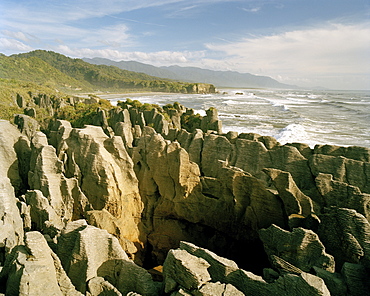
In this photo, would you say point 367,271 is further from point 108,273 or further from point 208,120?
point 208,120

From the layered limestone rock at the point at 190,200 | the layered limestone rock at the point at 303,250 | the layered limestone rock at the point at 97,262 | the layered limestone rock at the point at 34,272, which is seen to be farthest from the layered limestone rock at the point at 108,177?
the layered limestone rock at the point at 303,250

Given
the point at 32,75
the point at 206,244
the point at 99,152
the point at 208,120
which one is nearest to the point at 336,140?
the point at 208,120

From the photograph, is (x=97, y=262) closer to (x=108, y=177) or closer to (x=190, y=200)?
(x=108, y=177)

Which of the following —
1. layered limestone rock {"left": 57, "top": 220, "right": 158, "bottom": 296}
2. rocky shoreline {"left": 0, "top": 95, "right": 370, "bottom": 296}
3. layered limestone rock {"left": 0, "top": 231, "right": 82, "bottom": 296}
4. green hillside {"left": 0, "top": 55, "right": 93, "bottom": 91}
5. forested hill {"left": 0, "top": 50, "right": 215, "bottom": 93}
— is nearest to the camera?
layered limestone rock {"left": 0, "top": 231, "right": 82, "bottom": 296}

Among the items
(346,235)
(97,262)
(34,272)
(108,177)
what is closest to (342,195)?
(346,235)

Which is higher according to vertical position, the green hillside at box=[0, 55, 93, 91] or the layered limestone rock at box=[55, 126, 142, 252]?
the green hillside at box=[0, 55, 93, 91]

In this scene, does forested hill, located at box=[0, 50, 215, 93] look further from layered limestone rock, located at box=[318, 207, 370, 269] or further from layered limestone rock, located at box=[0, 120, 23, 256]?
layered limestone rock, located at box=[318, 207, 370, 269]

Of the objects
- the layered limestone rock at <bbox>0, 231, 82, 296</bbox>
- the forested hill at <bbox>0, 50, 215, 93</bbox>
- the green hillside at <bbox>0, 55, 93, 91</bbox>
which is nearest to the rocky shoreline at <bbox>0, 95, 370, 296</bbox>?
the layered limestone rock at <bbox>0, 231, 82, 296</bbox>

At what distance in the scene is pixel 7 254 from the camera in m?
5.38

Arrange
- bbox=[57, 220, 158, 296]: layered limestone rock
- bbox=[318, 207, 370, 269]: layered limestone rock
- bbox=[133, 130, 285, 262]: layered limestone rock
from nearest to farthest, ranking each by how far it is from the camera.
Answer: bbox=[57, 220, 158, 296]: layered limestone rock, bbox=[318, 207, 370, 269]: layered limestone rock, bbox=[133, 130, 285, 262]: layered limestone rock

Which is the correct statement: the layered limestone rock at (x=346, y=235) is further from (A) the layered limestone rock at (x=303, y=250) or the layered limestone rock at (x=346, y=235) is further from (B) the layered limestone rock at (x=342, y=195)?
(B) the layered limestone rock at (x=342, y=195)

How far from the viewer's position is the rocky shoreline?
4.76 m

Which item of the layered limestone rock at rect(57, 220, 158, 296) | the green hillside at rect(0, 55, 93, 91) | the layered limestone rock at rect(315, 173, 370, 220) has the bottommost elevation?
the layered limestone rock at rect(57, 220, 158, 296)

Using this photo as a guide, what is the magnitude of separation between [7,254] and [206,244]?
598cm
